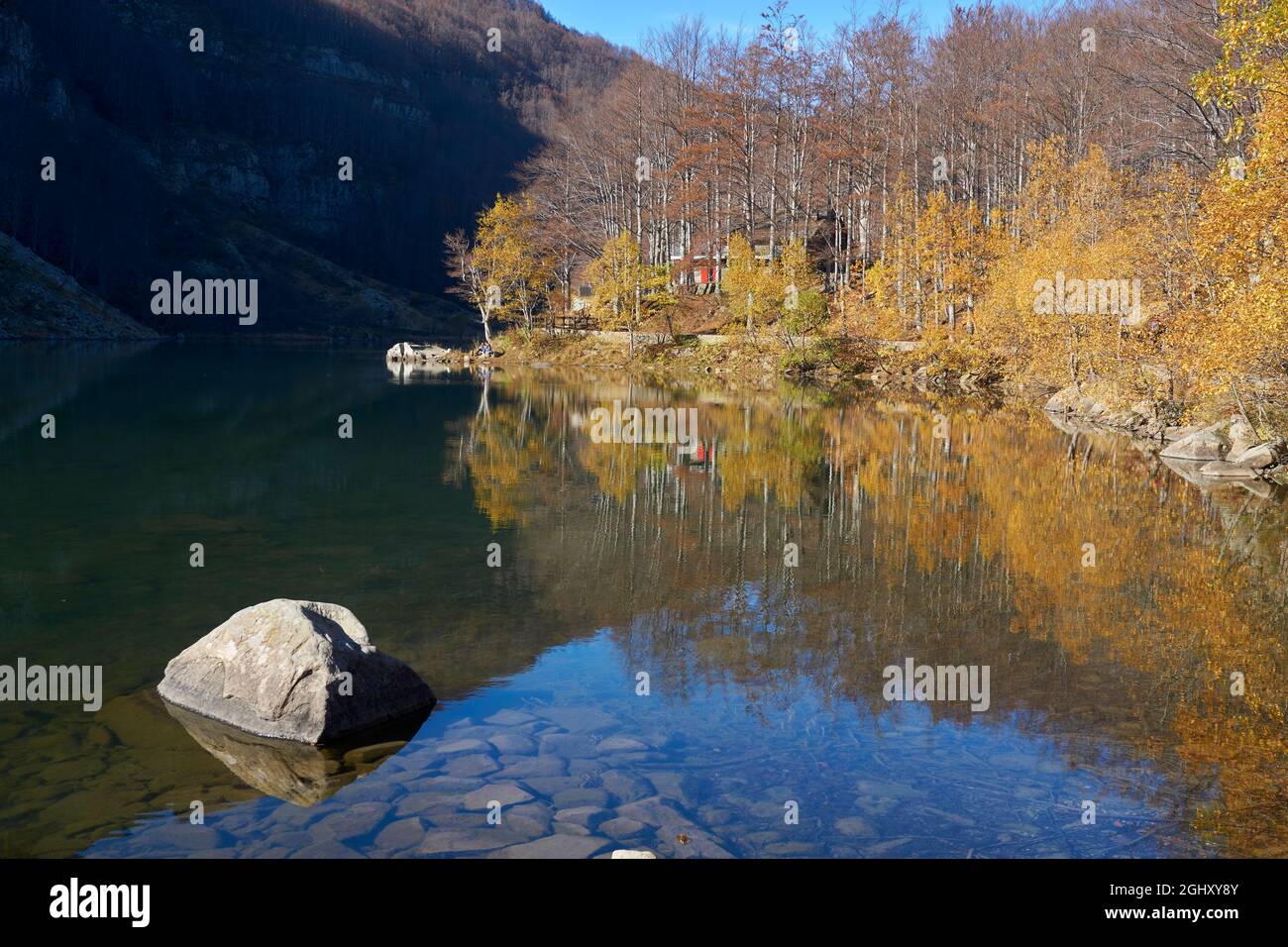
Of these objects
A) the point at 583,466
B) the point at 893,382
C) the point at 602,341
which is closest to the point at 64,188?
the point at 602,341

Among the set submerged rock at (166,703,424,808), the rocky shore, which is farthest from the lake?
the rocky shore

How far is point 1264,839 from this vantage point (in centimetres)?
709

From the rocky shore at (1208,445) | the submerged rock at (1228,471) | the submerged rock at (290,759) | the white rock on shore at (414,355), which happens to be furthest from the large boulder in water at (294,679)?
the white rock on shore at (414,355)

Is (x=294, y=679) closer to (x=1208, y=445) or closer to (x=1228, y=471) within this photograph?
(x=1228, y=471)

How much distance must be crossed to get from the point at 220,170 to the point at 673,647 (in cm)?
16527

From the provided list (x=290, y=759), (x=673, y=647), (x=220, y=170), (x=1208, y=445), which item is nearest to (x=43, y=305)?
(x=1208, y=445)

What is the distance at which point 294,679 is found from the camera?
8.70 meters

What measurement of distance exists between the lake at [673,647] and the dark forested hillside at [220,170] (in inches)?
3023

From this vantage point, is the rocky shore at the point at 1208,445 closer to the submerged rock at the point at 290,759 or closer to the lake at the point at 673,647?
the lake at the point at 673,647

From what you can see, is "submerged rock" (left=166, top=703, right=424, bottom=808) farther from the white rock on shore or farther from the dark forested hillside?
the dark forested hillside

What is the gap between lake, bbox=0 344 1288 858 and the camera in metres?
7.38

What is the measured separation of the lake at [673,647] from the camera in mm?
7379

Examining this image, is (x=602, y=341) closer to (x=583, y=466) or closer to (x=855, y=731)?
(x=583, y=466)

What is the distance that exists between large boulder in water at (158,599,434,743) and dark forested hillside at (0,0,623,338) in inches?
3326
